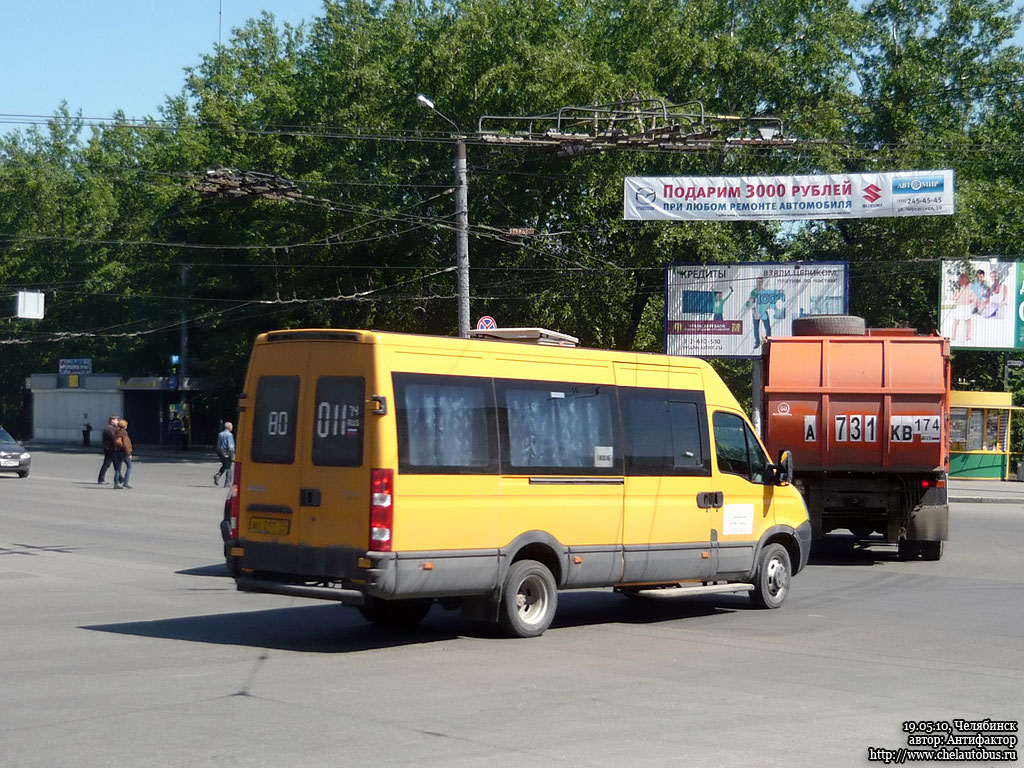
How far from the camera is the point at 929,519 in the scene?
722 inches

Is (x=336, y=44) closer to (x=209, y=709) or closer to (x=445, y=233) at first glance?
(x=445, y=233)

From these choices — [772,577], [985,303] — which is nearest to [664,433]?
[772,577]

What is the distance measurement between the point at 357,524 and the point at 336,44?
43514 millimetres

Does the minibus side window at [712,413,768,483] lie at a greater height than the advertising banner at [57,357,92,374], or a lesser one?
lesser

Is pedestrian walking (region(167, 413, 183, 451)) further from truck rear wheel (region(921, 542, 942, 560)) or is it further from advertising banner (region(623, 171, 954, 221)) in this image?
truck rear wheel (region(921, 542, 942, 560))

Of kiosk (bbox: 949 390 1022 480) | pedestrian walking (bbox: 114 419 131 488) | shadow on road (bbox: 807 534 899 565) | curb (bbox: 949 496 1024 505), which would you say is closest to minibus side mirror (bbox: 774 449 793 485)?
shadow on road (bbox: 807 534 899 565)

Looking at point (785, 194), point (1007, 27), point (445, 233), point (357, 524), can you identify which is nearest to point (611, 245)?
point (445, 233)

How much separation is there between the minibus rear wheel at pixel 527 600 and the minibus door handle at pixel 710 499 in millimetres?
2138

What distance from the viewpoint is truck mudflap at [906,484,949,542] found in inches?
721

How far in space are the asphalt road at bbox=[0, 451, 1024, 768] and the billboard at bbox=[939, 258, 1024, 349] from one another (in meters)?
27.4

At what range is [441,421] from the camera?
1045 centimetres

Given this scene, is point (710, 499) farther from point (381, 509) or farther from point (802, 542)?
point (381, 509)

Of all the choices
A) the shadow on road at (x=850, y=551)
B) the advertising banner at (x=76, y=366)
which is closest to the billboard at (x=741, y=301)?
the shadow on road at (x=850, y=551)

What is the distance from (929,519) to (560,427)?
8.95 meters
